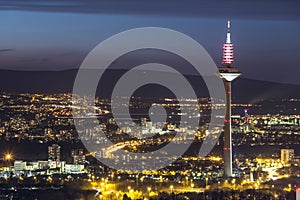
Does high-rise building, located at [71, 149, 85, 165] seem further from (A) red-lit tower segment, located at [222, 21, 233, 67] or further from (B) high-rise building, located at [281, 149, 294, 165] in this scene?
(B) high-rise building, located at [281, 149, 294, 165]

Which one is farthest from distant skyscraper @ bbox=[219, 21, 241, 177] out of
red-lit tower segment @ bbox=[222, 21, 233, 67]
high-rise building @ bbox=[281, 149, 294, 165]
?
high-rise building @ bbox=[281, 149, 294, 165]

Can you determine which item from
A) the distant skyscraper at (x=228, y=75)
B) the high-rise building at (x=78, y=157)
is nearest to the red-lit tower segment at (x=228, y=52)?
the distant skyscraper at (x=228, y=75)

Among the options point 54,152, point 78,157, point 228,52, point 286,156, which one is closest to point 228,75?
point 228,52

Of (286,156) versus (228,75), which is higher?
(228,75)

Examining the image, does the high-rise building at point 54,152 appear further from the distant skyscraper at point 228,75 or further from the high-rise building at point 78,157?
the distant skyscraper at point 228,75

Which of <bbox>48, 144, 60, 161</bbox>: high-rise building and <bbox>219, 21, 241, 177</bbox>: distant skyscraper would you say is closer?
<bbox>219, 21, 241, 177</bbox>: distant skyscraper

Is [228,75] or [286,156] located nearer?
[228,75]

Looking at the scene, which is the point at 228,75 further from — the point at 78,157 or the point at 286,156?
the point at 78,157

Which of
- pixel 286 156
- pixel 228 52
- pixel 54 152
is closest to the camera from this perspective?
pixel 228 52

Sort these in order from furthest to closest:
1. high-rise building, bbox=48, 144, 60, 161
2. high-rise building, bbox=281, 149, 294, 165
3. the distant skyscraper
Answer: high-rise building, bbox=281, 149, 294, 165 → high-rise building, bbox=48, 144, 60, 161 → the distant skyscraper
